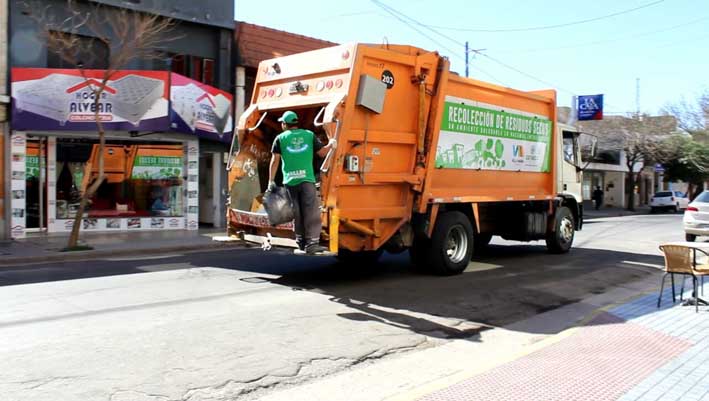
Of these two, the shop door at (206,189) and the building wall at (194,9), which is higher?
the building wall at (194,9)

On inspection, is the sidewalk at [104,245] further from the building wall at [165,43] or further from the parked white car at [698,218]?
the parked white car at [698,218]

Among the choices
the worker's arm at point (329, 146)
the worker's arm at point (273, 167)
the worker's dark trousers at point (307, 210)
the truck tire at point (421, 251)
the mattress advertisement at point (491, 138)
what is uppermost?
the mattress advertisement at point (491, 138)

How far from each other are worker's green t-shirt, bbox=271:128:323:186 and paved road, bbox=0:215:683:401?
1.57m

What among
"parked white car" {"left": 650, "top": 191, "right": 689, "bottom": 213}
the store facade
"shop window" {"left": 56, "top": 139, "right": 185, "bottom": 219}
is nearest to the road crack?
the store facade

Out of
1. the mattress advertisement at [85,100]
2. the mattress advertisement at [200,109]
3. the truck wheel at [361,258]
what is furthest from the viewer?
the mattress advertisement at [200,109]

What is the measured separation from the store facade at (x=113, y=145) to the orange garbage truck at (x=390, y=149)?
6708mm

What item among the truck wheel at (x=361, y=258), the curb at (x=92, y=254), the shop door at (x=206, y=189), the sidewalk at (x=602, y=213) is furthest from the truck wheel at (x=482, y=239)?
the sidewalk at (x=602, y=213)

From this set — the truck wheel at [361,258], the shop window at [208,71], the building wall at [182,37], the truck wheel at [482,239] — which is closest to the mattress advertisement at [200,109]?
the building wall at [182,37]

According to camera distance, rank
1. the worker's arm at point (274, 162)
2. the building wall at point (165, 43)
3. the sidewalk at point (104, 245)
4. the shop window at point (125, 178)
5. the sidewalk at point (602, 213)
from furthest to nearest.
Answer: the sidewalk at point (602, 213), the shop window at point (125, 178), the building wall at point (165, 43), the sidewalk at point (104, 245), the worker's arm at point (274, 162)

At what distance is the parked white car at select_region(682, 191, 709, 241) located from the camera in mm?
16484

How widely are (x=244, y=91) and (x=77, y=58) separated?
201 inches

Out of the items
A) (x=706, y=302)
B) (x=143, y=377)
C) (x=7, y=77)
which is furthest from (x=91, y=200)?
(x=706, y=302)

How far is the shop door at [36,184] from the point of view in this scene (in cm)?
1622

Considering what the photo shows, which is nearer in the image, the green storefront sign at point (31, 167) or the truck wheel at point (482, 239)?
the truck wheel at point (482, 239)
